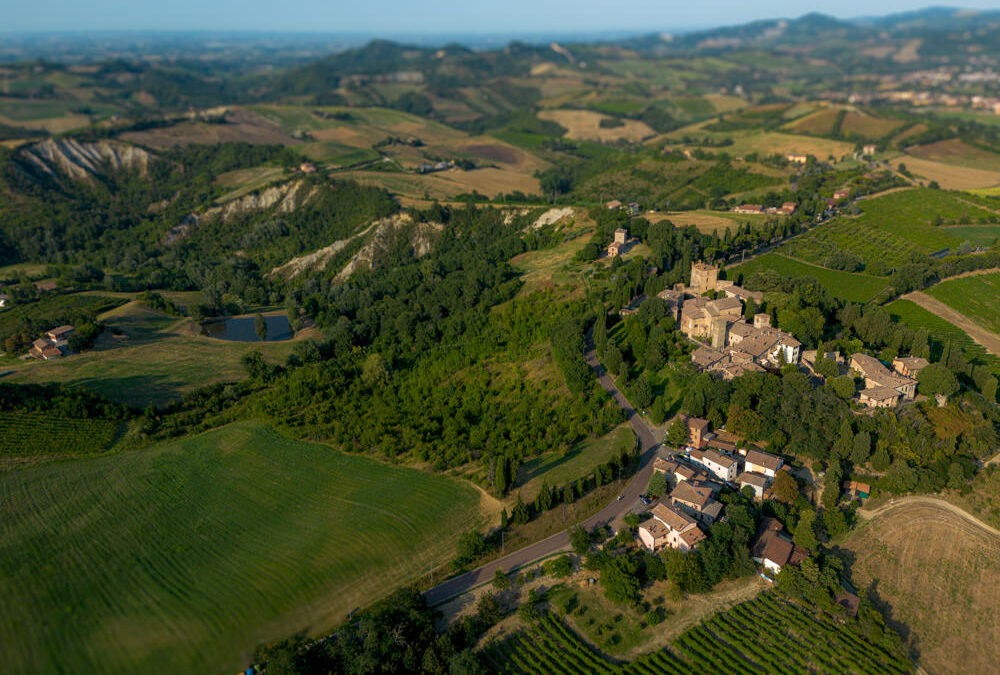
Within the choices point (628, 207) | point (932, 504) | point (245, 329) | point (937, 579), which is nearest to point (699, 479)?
point (937, 579)

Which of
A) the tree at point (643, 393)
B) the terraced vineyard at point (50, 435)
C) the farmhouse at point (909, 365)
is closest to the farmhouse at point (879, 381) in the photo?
the farmhouse at point (909, 365)

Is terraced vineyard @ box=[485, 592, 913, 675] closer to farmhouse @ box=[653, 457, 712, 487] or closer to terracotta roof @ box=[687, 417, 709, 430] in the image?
farmhouse @ box=[653, 457, 712, 487]

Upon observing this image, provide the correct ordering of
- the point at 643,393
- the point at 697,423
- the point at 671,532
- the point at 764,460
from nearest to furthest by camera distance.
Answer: the point at 671,532 → the point at 764,460 → the point at 697,423 → the point at 643,393

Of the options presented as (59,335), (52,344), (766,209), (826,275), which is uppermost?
(766,209)

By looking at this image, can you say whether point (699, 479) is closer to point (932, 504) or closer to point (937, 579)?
point (937, 579)

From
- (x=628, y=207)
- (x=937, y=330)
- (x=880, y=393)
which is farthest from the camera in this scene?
(x=628, y=207)

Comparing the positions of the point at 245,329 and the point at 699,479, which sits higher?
A: the point at 699,479

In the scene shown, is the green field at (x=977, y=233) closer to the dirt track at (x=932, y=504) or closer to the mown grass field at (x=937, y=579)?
the dirt track at (x=932, y=504)

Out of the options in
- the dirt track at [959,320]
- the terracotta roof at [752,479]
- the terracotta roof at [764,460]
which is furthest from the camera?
the dirt track at [959,320]
